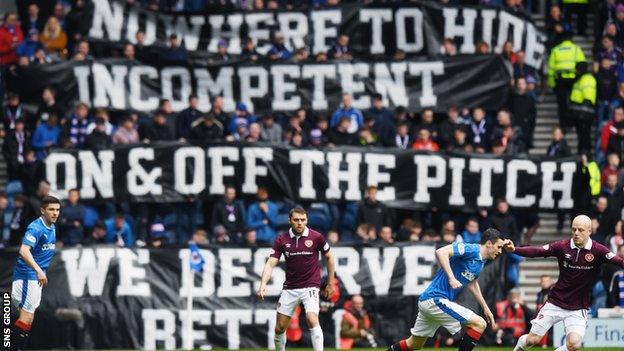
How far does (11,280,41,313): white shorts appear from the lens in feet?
69.7

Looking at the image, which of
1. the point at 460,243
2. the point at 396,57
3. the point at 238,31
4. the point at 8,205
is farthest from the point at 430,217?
the point at 460,243

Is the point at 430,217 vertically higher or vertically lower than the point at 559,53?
lower

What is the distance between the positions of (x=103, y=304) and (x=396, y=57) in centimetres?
859

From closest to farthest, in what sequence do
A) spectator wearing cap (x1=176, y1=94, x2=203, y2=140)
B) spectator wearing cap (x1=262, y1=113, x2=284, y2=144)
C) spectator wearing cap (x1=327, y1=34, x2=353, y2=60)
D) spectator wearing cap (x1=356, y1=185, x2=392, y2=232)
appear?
spectator wearing cap (x1=356, y1=185, x2=392, y2=232)
spectator wearing cap (x1=262, y1=113, x2=284, y2=144)
spectator wearing cap (x1=176, y1=94, x2=203, y2=140)
spectator wearing cap (x1=327, y1=34, x2=353, y2=60)

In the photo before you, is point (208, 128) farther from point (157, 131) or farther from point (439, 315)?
point (439, 315)

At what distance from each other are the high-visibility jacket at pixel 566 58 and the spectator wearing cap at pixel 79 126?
993 cm

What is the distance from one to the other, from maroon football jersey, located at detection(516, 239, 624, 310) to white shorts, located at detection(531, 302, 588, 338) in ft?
0.24

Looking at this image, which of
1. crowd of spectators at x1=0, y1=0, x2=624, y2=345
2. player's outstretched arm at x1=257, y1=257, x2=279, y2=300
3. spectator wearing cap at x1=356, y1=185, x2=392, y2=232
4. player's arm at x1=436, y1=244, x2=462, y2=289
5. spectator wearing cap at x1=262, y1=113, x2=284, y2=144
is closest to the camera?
player's arm at x1=436, y1=244, x2=462, y2=289

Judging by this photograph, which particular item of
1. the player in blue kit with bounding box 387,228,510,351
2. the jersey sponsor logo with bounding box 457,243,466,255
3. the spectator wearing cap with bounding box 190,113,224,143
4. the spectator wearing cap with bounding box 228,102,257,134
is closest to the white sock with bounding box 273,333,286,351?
the player in blue kit with bounding box 387,228,510,351

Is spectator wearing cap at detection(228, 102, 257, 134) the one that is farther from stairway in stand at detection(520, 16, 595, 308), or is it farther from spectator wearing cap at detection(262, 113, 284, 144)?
stairway in stand at detection(520, 16, 595, 308)

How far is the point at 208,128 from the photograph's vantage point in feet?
99.9

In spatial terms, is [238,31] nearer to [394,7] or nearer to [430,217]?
[394,7]

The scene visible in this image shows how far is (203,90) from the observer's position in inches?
1265

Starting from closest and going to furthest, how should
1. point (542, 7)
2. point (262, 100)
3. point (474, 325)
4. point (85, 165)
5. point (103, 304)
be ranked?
point (474, 325)
point (103, 304)
point (85, 165)
point (262, 100)
point (542, 7)
